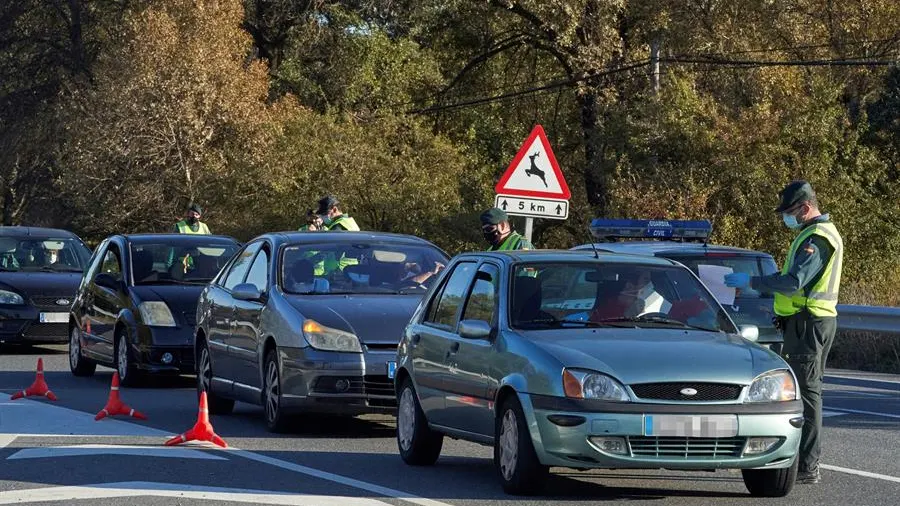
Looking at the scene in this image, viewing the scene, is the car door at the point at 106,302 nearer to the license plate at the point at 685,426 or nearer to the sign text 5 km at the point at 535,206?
the sign text 5 km at the point at 535,206

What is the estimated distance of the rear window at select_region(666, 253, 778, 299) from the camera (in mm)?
14562

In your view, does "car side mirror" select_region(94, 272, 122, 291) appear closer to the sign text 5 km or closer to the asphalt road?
the asphalt road

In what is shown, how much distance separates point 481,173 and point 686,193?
11089 millimetres

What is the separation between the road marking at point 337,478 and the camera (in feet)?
29.3

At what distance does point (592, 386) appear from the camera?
8.57 metres

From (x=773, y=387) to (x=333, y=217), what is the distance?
10525 millimetres

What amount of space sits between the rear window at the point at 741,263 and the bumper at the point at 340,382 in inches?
142

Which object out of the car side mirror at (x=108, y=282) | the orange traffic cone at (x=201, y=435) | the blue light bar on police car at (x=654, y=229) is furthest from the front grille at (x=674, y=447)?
the car side mirror at (x=108, y=282)

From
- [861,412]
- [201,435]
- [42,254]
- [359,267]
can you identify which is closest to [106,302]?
[359,267]

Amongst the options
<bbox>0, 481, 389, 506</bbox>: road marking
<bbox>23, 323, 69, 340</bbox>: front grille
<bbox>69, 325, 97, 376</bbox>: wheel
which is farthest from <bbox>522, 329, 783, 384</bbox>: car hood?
<bbox>23, 323, 69, 340</bbox>: front grille

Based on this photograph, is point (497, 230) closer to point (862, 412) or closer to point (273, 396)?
point (273, 396)

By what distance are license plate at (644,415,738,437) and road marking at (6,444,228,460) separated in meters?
3.41

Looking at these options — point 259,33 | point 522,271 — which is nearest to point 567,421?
point 522,271

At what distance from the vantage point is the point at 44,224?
57719 millimetres
